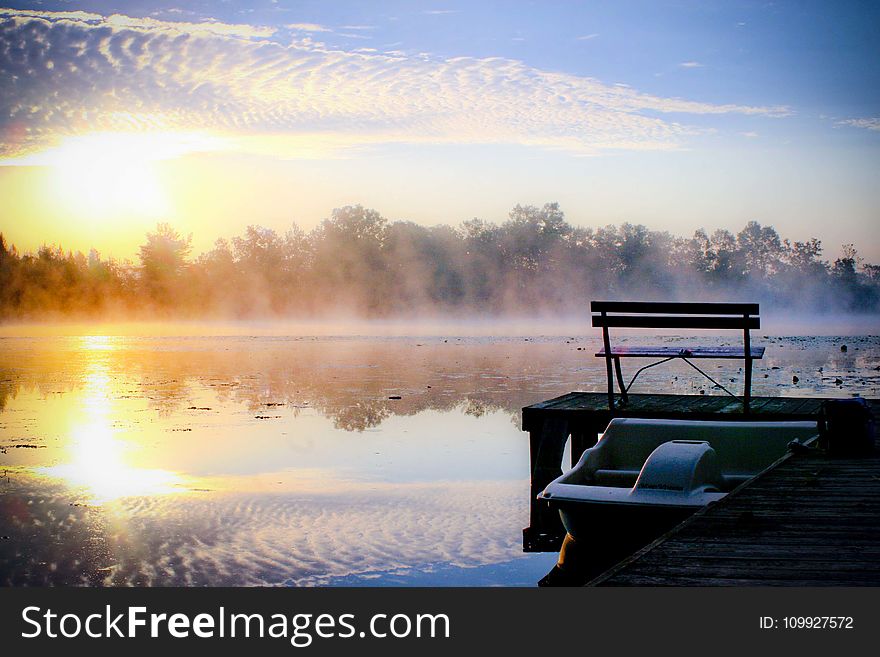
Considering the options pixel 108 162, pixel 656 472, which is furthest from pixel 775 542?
pixel 108 162

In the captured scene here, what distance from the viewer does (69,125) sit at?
89.0ft

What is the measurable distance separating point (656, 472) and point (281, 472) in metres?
3.65

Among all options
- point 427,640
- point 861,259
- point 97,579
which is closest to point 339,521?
point 97,579

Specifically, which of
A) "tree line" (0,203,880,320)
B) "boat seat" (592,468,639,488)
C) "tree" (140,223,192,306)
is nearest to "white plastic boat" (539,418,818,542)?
"boat seat" (592,468,639,488)

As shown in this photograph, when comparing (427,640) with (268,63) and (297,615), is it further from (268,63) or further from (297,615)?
(268,63)

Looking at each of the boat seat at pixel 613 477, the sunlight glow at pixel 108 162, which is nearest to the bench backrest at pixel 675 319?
the boat seat at pixel 613 477

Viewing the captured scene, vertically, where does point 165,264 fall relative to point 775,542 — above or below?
above

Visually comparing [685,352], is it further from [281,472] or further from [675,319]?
[281,472]

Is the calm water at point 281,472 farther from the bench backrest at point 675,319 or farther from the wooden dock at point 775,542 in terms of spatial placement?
the wooden dock at point 775,542

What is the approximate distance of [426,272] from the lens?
53.3 meters

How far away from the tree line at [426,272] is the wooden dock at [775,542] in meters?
47.7

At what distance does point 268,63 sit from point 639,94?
10.2 meters

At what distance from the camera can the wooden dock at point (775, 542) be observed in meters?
2.86

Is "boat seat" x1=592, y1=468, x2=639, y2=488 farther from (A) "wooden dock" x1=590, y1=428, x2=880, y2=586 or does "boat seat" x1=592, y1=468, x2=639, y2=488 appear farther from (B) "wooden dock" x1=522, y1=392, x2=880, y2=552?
(A) "wooden dock" x1=590, y1=428, x2=880, y2=586
